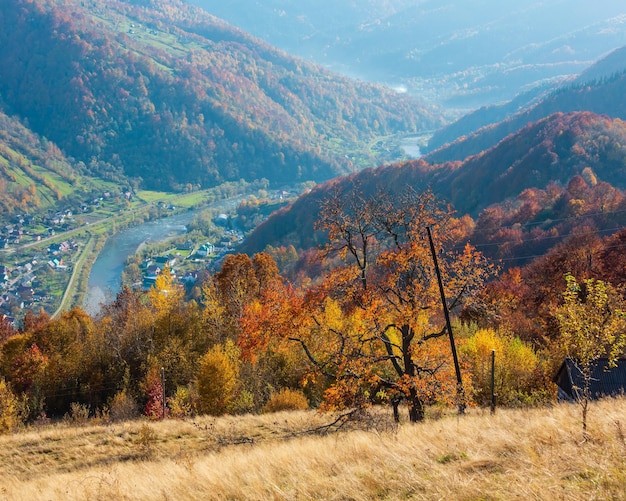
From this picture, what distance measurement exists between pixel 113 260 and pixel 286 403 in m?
148

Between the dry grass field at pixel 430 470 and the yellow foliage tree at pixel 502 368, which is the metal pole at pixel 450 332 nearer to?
the dry grass field at pixel 430 470

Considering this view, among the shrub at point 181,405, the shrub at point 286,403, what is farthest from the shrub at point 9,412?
the shrub at point 286,403

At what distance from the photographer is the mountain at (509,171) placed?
389ft

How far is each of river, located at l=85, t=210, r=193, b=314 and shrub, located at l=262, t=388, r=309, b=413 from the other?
90928mm

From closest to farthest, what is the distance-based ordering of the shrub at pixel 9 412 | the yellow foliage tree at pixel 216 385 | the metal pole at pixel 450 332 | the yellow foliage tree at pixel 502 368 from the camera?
1. the metal pole at pixel 450 332
2. the yellow foliage tree at pixel 502 368
3. the yellow foliage tree at pixel 216 385
4. the shrub at pixel 9 412

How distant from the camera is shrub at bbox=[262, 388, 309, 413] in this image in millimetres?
29969

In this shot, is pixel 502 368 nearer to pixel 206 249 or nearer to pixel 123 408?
pixel 123 408

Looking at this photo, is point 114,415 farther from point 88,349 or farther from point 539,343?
point 539,343

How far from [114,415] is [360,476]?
103 feet

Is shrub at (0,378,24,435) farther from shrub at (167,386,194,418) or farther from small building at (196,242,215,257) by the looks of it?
small building at (196,242,215,257)

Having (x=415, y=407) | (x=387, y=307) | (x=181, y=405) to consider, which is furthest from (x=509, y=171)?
(x=415, y=407)

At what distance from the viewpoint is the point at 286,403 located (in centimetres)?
3006

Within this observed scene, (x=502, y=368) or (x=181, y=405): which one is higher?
(x=502, y=368)

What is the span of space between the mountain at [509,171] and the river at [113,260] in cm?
4271
